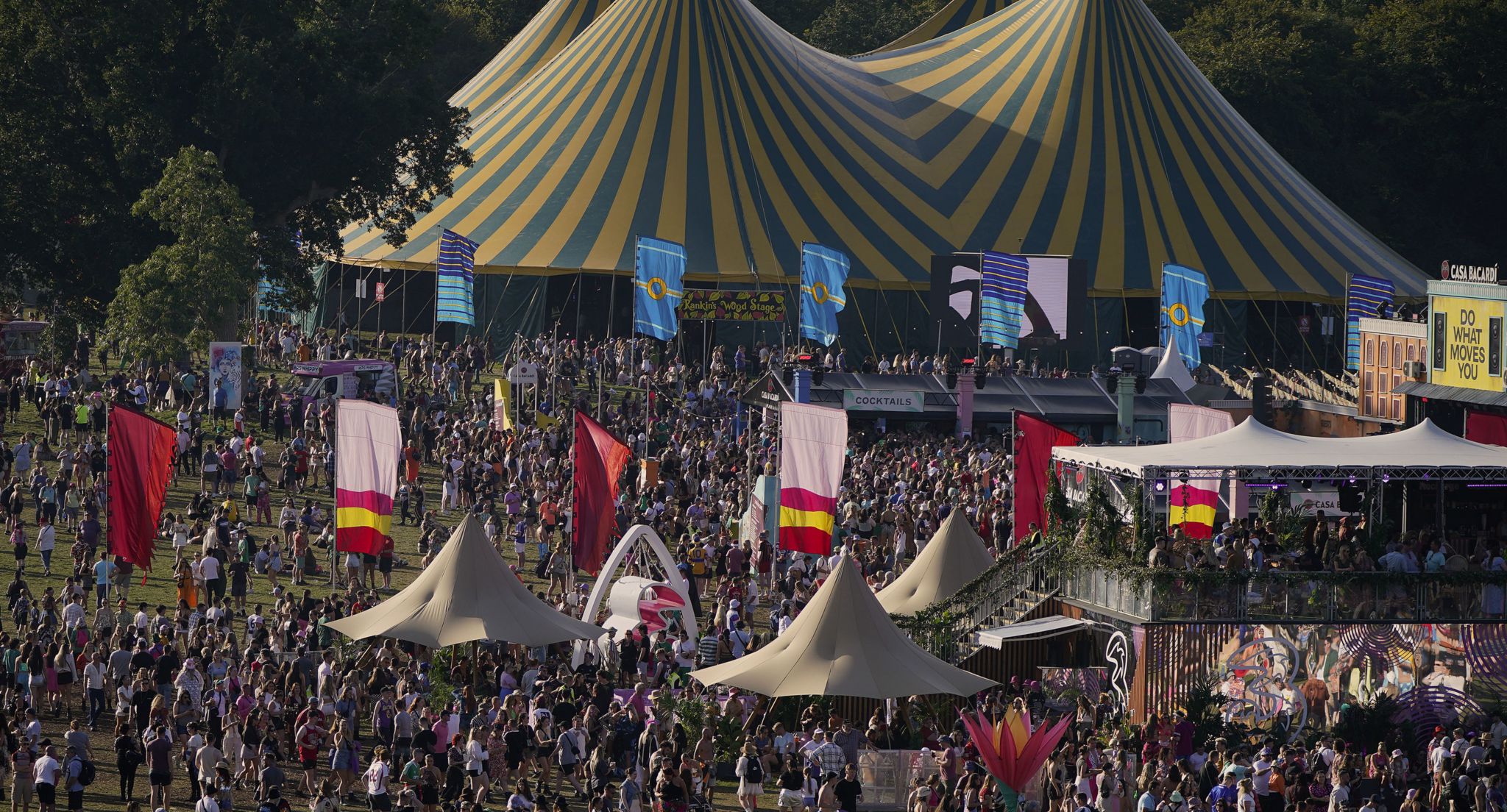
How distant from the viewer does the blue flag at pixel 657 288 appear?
37.2 m

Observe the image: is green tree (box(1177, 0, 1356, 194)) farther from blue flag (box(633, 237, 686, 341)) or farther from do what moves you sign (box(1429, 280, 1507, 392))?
blue flag (box(633, 237, 686, 341))

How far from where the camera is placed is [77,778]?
60.3 feet

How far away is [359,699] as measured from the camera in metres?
21.9

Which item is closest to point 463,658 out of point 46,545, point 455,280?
point 46,545

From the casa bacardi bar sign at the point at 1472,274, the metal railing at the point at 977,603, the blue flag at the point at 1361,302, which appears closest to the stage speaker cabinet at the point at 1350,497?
the metal railing at the point at 977,603

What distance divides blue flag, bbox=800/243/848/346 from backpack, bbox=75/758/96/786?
877 inches

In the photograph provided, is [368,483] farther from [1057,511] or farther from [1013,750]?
[1013,750]

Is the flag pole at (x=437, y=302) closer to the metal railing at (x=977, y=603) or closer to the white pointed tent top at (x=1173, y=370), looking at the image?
the white pointed tent top at (x=1173, y=370)

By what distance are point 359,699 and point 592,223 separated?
85.5 ft

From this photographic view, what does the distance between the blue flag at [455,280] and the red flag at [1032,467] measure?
13.4 metres

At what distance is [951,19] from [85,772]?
47.6 meters

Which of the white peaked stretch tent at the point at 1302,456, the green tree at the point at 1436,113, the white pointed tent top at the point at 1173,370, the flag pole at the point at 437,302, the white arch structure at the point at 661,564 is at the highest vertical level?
the green tree at the point at 1436,113

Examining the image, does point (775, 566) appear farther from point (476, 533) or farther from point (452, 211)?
point (452, 211)

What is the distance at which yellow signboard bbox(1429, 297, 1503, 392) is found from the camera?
3384 cm
